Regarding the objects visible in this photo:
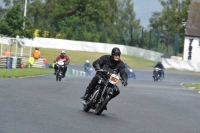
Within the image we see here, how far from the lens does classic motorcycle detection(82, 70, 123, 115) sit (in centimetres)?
1440

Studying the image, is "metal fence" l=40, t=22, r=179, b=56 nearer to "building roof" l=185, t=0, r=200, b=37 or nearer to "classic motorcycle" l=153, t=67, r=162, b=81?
"building roof" l=185, t=0, r=200, b=37

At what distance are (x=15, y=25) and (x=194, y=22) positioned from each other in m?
32.0

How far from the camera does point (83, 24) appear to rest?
269ft

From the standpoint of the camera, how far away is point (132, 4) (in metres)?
154

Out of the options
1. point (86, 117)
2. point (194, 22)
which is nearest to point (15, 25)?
point (194, 22)

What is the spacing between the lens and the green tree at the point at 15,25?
5316 cm

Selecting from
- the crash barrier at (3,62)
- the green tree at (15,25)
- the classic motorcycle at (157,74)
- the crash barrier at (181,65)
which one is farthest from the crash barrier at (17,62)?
the crash barrier at (181,65)

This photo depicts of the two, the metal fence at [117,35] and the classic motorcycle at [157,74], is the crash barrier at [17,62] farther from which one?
the metal fence at [117,35]

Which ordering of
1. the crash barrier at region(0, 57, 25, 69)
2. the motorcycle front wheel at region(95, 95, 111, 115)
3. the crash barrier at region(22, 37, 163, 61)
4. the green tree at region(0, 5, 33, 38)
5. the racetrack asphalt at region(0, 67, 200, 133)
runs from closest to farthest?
the racetrack asphalt at region(0, 67, 200, 133) → the motorcycle front wheel at region(95, 95, 111, 115) → the crash barrier at region(0, 57, 25, 69) → the green tree at region(0, 5, 33, 38) → the crash barrier at region(22, 37, 163, 61)

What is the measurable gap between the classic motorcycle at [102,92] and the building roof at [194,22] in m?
64.8

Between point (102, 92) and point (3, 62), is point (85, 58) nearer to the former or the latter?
point (3, 62)

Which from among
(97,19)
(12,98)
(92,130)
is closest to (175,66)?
(97,19)

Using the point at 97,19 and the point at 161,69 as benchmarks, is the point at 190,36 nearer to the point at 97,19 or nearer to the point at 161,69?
the point at 97,19

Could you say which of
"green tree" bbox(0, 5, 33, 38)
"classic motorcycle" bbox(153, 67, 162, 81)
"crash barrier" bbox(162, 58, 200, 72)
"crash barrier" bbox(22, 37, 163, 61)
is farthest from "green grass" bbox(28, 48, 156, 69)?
"classic motorcycle" bbox(153, 67, 162, 81)
